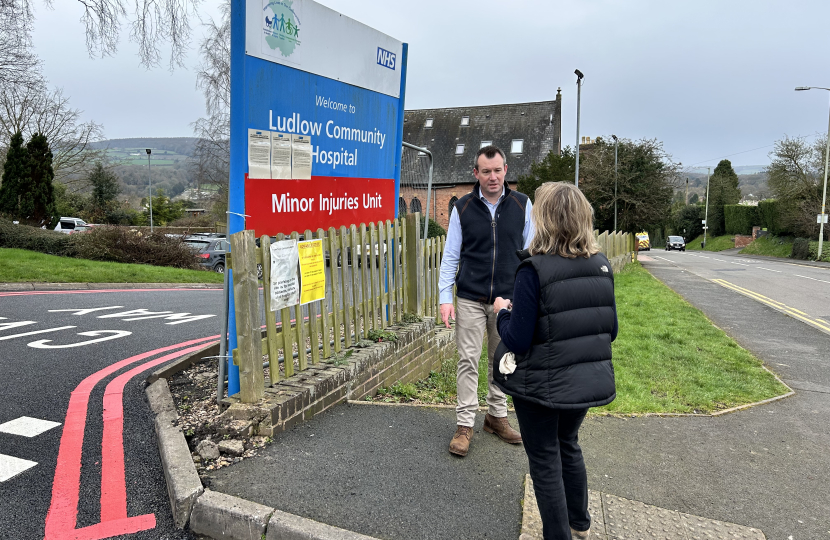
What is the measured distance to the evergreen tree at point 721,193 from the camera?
65.4 metres

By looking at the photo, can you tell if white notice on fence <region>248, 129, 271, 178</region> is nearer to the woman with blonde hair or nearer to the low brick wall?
the low brick wall

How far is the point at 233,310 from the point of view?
3.99 metres

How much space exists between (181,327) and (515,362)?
6.89 meters

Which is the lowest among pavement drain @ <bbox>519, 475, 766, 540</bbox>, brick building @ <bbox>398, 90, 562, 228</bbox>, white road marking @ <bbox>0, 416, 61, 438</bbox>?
pavement drain @ <bbox>519, 475, 766, 540</bbox>

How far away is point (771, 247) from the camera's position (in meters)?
45.4

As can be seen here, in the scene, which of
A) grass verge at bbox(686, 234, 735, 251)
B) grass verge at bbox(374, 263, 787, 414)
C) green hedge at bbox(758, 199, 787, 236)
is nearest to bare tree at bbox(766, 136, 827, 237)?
green hedge at bbox(758, 199, 787, 236)

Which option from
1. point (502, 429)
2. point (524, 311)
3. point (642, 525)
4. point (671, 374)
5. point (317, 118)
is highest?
point (317, 118)

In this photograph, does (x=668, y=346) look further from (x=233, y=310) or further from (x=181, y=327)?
(x=181, y=327)

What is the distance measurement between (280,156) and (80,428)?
8.23 feet

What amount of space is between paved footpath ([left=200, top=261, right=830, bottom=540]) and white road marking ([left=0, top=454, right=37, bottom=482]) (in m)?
1.26

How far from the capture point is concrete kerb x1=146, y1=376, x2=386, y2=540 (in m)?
2.77

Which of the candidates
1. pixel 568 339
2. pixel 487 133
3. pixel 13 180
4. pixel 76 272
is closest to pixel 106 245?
pixel 76 272

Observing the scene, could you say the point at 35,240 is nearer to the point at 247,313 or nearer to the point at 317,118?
the point at 317,118

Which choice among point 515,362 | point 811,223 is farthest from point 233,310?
point 811,223
